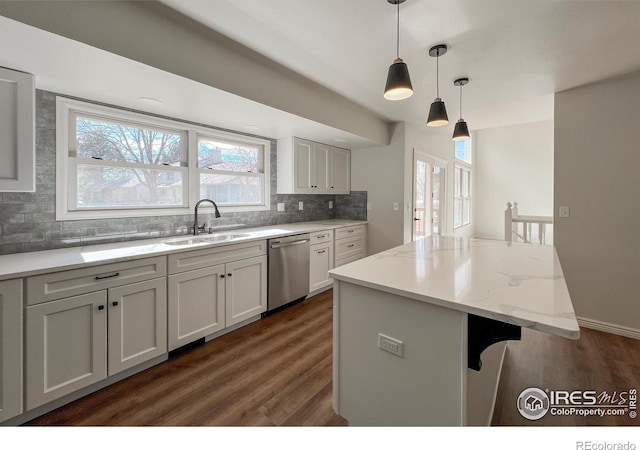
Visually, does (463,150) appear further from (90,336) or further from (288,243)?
(90,336)

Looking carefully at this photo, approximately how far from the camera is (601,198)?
A: 2.78 meters

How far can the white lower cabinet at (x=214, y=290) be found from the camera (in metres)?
2.23

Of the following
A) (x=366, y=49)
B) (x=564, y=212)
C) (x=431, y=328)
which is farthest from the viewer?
(x=564, y=212)

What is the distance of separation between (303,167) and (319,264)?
1.28 m

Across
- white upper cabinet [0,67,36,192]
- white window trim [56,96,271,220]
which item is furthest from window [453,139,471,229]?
white upper cabinet [0,67,36,192]

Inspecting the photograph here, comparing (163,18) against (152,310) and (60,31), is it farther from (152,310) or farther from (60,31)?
(152,310)

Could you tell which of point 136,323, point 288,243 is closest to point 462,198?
point 288,243

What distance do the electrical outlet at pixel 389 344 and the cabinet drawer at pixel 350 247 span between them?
2.56m

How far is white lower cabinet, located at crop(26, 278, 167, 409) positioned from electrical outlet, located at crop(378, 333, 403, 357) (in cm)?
165

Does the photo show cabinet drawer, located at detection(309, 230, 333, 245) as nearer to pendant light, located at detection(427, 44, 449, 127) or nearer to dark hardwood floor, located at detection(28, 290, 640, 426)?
dark hardwood floor, located at detection(28, 290, 640, 426)

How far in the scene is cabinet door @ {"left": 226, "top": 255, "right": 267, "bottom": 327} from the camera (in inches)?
103

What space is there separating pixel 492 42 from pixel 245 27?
173cm

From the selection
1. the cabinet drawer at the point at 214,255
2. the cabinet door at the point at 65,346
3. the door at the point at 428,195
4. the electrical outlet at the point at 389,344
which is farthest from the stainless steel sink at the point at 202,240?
the door at the point at 428,195

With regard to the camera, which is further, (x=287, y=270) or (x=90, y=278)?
(x=287, y=270)
